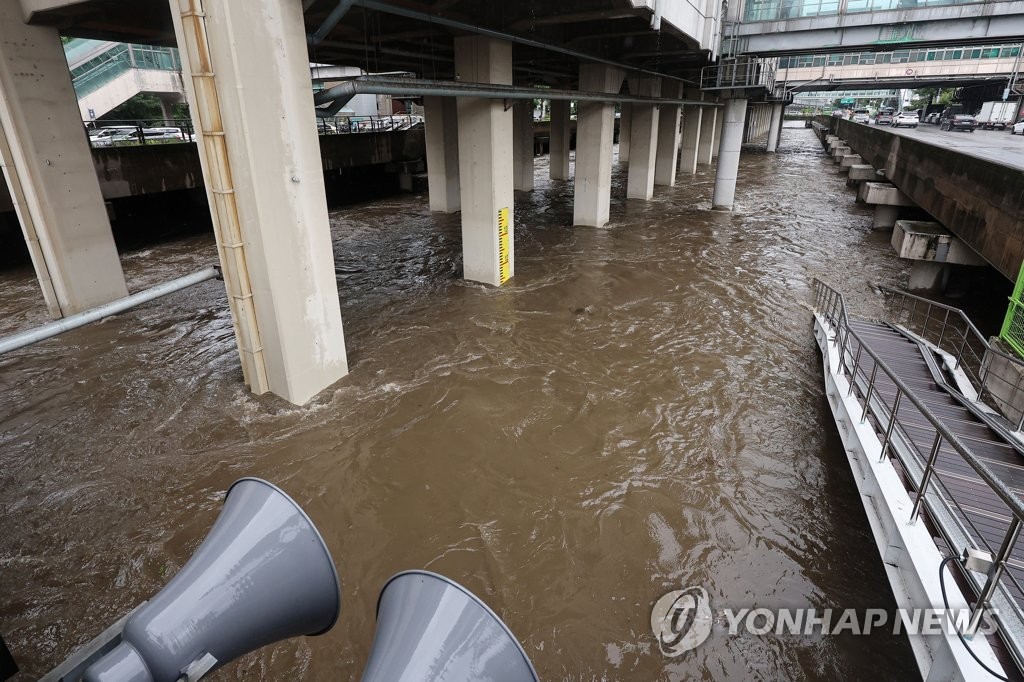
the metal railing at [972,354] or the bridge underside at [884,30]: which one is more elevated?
the bridge underside at [884,30]

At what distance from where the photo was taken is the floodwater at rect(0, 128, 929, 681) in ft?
15.2

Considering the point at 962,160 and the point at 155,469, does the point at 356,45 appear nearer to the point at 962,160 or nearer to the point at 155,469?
the point at 155,469

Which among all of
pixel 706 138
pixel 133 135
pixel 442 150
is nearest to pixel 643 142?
pixel 442 150

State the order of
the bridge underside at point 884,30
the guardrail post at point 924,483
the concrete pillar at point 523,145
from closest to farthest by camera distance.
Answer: the guardrail post at point 924,483
the bridge underside at point 884,30
the concrete pillar at point 523,145

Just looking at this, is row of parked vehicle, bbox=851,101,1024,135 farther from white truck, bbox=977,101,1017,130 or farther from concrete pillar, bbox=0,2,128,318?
concrete pillar, bbox=0,2,128,318

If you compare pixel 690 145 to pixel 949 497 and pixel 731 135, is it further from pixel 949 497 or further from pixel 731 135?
pixel 949 497

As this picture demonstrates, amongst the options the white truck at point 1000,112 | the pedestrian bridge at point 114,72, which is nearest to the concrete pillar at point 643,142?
the pedestrian bridge at point 114,72

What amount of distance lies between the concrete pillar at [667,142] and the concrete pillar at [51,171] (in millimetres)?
22650

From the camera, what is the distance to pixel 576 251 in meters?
15.8

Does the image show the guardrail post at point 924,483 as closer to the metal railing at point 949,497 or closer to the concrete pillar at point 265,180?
the metal railing at point 949,497

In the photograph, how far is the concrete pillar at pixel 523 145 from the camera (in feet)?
79.6

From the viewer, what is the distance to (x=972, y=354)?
31.7 ft

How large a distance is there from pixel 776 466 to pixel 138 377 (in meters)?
9.51

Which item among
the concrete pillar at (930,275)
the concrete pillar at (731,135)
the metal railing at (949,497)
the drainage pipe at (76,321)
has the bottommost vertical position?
the concrete pillar at (930,275)
